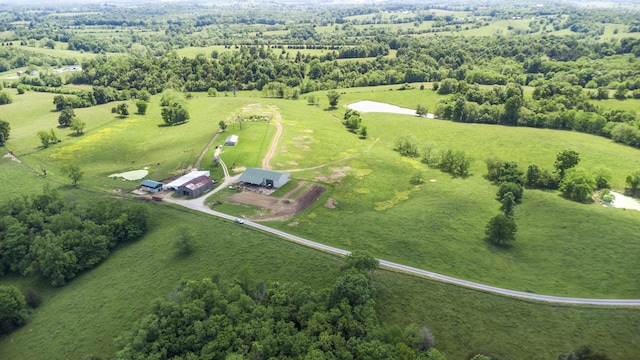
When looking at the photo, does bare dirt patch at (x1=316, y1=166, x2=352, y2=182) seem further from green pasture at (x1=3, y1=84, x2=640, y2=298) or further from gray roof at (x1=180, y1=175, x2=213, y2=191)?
gray roof at (x1=180, y1=175, x2=213, y2=191)

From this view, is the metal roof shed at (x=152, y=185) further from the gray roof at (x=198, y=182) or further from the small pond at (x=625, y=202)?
the small pond at (x=625, y=202)

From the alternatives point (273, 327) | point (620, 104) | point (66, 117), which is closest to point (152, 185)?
point (273, 327)

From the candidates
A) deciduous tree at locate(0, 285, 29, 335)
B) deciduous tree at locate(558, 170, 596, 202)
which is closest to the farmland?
deciduous tree at locate(0, 285, 29, 335)

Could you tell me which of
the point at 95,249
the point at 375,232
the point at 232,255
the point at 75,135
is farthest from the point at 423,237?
the point at 75,135

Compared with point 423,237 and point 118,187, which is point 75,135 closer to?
point 118,187

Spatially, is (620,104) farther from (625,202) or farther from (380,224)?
(380,224)

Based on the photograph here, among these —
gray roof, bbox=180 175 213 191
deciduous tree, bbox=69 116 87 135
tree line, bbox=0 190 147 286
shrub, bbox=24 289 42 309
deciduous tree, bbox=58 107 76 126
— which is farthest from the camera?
deciduous tree, bbox=58 107 76 126

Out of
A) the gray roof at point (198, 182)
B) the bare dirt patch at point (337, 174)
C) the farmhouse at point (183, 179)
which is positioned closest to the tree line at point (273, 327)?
the gray roof at point (198, 182)
